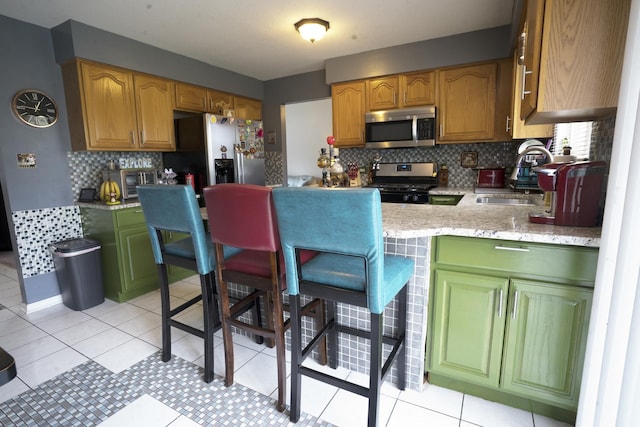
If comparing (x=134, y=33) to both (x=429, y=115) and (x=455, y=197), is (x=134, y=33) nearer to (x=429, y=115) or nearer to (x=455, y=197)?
(x=429, y=115)

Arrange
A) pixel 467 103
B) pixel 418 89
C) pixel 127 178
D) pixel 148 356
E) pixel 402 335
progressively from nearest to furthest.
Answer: pixel 402 335, pixel 148 356, pixel 127 178, pixel 467 103, pixel 418 89

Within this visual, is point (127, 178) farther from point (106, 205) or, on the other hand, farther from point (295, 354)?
point (295, 354)

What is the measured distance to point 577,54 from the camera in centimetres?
128

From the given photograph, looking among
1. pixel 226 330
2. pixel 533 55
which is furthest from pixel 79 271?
pixel 533 55

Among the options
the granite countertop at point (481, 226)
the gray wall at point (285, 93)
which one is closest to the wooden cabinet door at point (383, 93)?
the gray wall at point (285, 93)

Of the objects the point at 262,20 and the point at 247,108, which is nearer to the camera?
the point at 262,20

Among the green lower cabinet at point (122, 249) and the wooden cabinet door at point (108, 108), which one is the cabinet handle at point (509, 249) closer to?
the green lower cabinet at point (122, 249)

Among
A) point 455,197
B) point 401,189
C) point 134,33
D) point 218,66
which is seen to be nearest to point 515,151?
point 455,197

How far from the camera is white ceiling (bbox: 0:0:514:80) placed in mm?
2549

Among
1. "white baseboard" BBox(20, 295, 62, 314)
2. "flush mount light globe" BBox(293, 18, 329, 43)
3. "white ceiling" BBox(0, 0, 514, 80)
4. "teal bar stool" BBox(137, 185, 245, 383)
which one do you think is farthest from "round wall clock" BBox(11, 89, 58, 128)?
"flush mount light globe" BBox(293, 18, 329, 43)

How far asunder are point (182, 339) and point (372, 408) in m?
1.54

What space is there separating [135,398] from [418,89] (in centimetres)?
368

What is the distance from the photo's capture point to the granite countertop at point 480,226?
52.3 inches

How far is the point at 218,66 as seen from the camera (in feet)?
13.4
